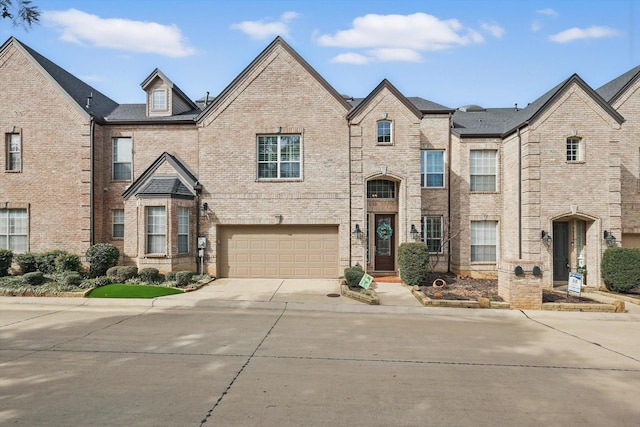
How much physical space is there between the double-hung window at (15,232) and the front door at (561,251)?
23773 mm

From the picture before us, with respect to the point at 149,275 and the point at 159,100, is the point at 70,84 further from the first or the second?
the point at 149,275

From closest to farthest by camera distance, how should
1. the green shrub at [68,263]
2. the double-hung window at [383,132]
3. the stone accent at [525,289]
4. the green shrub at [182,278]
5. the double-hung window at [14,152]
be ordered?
the stone accent at [525,289], the green shrub at [182,278], the green shrub at [68,263], the double-hung window at [383,132], the double-hung window at [14,152]

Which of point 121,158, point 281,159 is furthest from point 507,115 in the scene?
point 121,158

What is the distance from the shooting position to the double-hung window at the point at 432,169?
57.4ft

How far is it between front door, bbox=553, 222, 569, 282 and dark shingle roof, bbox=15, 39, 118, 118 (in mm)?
21807

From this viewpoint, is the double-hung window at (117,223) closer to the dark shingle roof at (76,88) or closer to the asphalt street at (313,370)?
the dark shingle roof at (76,88)

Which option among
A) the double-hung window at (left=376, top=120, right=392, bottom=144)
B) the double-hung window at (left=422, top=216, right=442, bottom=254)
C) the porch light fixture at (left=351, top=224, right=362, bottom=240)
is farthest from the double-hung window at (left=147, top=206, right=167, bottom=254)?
the double-hung window at (left=422, top=216, right=442, bottom=254)

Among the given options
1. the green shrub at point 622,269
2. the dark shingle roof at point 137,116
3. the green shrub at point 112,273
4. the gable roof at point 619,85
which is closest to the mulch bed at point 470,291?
the green shrub at point 622,269

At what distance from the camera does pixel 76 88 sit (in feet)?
58.5

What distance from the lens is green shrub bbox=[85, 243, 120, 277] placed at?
15359mm

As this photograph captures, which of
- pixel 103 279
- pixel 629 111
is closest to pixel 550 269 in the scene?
pixel 629 111

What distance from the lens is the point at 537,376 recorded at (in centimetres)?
602

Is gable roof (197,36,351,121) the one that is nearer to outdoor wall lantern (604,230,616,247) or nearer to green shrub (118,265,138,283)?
green shrub (118,265,138,283)

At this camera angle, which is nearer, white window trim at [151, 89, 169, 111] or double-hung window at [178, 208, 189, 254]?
double-hung window at [178, 208, 189, 254]
